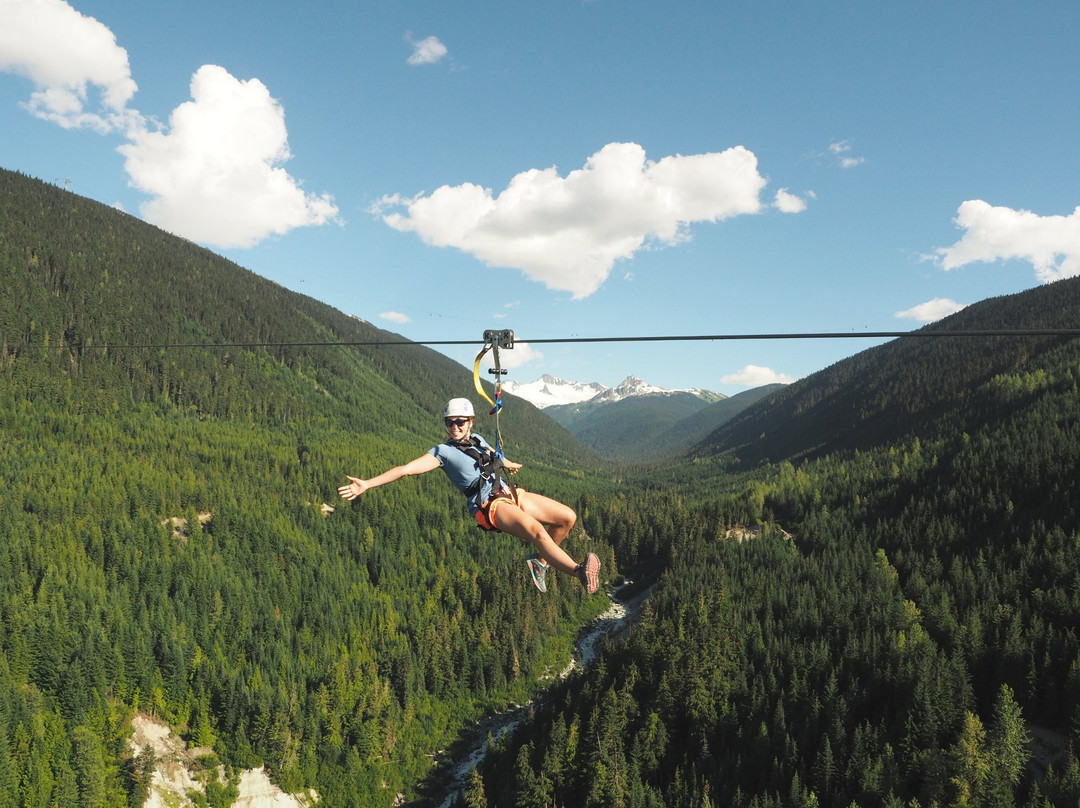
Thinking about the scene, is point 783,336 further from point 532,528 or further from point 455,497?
point 455,497

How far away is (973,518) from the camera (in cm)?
14000

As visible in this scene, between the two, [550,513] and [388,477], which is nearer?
[388,477]

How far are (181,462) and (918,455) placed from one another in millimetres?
227296

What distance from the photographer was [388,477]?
1207cm

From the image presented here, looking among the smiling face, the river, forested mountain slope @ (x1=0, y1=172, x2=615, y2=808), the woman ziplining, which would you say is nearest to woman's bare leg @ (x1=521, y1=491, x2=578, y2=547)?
the woman ziplining

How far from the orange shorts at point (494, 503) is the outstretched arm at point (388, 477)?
1.90 m

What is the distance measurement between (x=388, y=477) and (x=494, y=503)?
11.0 ft

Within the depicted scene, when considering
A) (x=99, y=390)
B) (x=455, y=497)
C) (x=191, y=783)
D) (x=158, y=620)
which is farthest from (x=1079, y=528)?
(x=99, y=390)

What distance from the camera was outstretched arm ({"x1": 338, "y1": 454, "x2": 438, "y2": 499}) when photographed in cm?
1080

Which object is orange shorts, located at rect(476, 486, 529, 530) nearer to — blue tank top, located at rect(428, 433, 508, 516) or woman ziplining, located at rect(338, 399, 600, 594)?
woman ziplining, located at rect(338, 399, 600, 594)

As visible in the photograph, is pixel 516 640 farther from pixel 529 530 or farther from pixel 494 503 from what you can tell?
pixel 529 530

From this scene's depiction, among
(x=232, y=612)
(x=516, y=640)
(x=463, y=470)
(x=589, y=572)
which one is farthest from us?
(x=516, y=640)

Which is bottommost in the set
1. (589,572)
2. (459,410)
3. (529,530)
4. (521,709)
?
(521,709)

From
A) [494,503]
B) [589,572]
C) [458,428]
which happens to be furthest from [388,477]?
[589,572]
